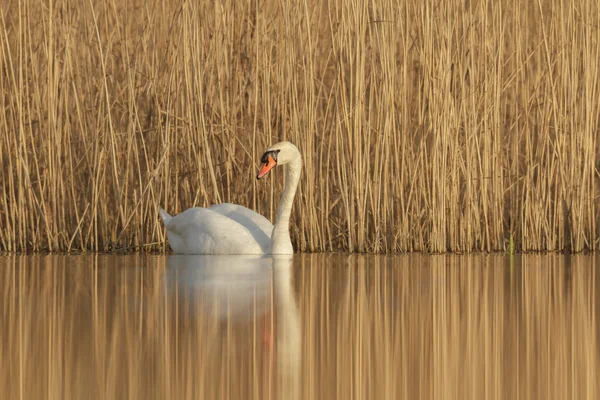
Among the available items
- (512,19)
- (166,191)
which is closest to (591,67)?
(512,19)

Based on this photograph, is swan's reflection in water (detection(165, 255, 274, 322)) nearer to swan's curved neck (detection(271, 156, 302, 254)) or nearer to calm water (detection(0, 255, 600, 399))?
calm water (detection(0, 255, 600, 399))

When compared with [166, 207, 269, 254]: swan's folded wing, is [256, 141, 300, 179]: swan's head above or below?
above

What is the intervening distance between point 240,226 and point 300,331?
3.64 m

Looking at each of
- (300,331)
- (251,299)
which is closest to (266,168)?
(251,299)

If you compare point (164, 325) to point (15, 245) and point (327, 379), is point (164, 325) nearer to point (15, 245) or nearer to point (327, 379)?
point (327, 379)

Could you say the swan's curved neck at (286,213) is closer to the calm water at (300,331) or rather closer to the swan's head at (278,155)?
the swan's head at (278,155)

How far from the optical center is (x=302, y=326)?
16.0 feet

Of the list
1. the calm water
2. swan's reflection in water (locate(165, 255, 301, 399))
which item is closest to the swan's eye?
swan's reflection in water (locate(165, 255, 301, 399))

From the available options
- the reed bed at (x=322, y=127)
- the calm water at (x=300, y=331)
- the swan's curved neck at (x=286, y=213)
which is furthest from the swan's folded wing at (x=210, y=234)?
the calm water at (x=300, y=331)

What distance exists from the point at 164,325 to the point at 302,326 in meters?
0.55

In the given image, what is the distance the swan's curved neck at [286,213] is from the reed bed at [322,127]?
0.19 meters

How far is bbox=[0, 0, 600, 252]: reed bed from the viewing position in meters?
8.50

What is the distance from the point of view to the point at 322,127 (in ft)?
29.0

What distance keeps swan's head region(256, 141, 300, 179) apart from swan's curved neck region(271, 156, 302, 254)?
5cm
